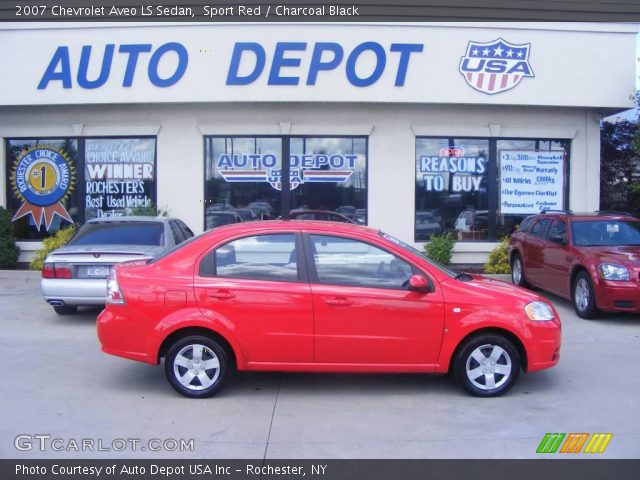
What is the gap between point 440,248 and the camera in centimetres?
1323

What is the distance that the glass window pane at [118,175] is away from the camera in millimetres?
14125

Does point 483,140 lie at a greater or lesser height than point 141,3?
lesser

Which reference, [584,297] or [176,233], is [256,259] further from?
[584,297]

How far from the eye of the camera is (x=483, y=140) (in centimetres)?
1405

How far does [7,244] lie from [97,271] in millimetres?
6115

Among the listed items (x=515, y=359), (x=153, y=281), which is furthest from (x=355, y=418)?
(x=153, y=281)

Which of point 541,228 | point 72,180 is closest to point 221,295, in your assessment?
point 541,228

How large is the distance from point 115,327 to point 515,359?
147 inches

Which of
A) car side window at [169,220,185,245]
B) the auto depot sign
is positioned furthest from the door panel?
the auto depot sign

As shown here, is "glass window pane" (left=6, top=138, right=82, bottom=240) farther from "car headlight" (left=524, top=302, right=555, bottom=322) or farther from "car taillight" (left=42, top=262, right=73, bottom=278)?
"car headlight" (left=524, top=302, right=555, bottom=322)

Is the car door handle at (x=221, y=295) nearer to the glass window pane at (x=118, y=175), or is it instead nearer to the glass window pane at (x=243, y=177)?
the glass window pane at (x=243, y=177)

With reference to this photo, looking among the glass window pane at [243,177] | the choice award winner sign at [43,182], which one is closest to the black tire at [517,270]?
the glass window pane at [243,177]

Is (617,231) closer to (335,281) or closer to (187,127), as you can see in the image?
(335,281)

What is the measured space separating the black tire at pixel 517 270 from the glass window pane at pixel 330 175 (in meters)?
3.34
